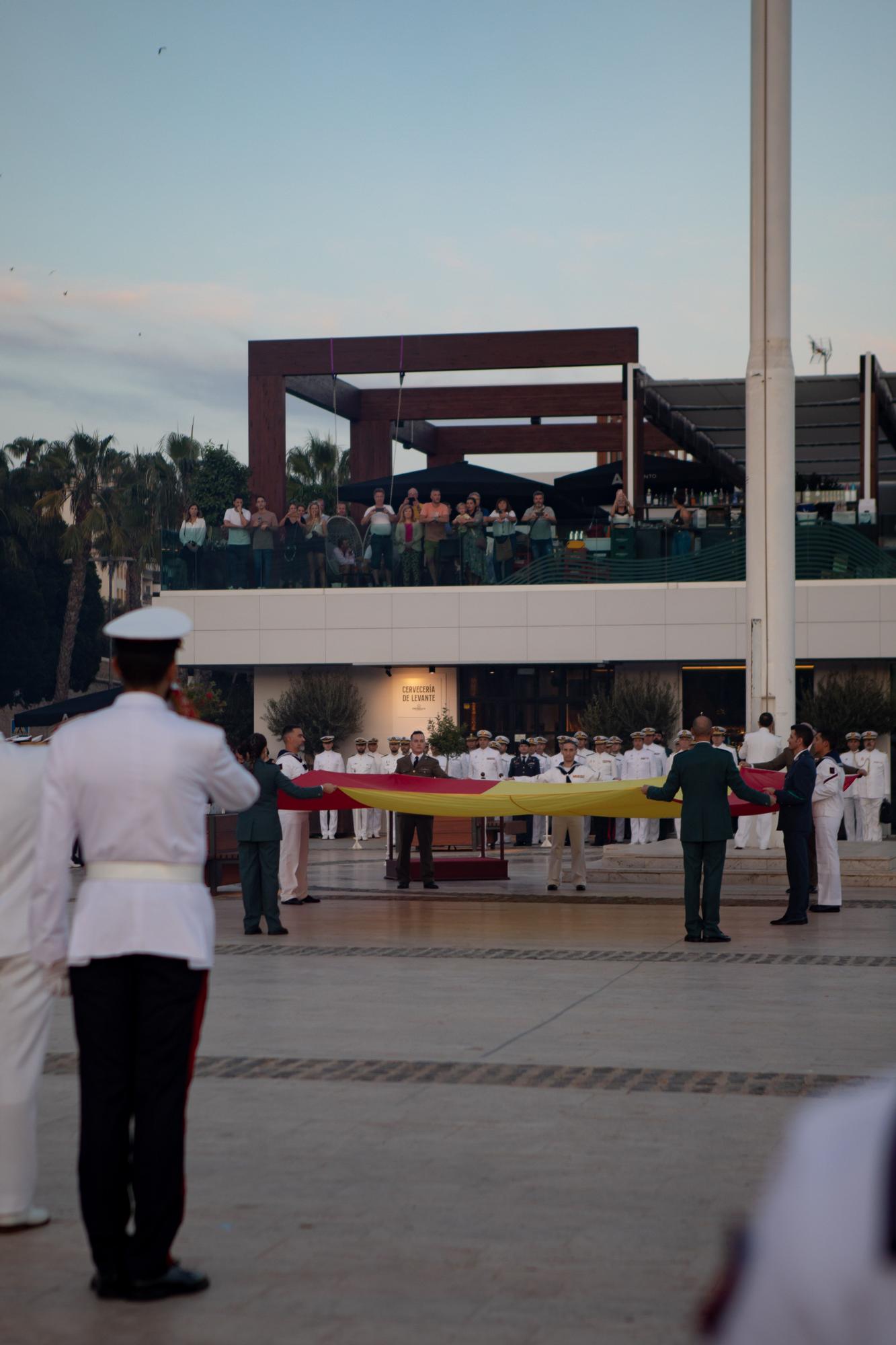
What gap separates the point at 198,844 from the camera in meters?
5.07

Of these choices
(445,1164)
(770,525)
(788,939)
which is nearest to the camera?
(445,1164)

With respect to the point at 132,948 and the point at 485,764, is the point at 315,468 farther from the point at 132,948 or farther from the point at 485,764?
the point at 132,948

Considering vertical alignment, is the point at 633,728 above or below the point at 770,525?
below

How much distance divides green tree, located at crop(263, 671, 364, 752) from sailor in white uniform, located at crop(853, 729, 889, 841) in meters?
11.8

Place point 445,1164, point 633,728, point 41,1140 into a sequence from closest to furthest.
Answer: point 445,1164, point 41,1140, point 633,728

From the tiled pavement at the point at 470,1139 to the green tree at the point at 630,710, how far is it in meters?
20.0

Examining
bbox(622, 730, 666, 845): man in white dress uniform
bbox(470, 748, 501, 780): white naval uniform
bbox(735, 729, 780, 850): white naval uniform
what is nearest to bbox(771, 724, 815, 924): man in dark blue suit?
bbox(735, 729, 780, 850): white naval uniform

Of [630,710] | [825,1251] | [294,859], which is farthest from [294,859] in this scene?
[825,1251]

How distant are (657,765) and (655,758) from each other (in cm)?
16

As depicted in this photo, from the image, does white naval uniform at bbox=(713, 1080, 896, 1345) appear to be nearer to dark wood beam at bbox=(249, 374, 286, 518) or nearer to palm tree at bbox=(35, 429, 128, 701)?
dark wood beam at bbox=(249, 374, 286, 518)

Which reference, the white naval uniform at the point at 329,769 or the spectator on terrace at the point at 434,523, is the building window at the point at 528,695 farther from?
the white naval uniform at the point at 329,769

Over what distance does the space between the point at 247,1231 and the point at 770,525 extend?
18501mm

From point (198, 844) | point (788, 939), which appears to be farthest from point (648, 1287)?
point (788, 939)

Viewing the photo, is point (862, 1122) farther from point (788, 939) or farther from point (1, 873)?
point (788, 939)
